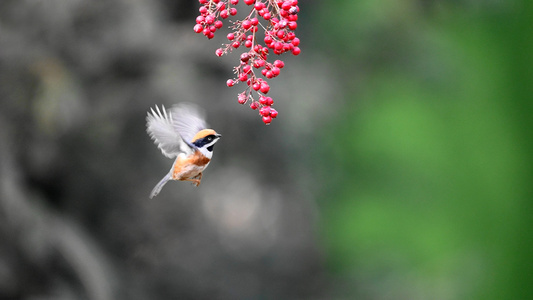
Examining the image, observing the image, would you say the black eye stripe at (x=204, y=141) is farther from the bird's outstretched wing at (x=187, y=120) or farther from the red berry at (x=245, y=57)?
the red berry at (x=245, y=57)

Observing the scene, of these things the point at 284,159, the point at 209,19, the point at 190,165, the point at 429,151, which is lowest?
the point at 190,165

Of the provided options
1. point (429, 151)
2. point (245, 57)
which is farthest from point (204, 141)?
point (429, 151)

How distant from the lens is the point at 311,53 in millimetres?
6867

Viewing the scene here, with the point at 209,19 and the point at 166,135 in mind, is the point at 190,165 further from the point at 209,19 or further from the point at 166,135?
the point at 209,19

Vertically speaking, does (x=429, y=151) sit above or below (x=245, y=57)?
above

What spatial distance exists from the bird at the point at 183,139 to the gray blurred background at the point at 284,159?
10.1ft

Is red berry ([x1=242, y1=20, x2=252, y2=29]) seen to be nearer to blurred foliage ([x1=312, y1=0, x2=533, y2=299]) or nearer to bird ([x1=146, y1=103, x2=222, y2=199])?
bird ([x1=146, y1=103, x2=222, y2=199])

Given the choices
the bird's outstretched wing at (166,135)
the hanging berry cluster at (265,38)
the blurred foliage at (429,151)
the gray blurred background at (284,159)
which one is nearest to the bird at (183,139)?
the bird's outstretched wing at (166,135)

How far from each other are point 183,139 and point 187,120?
0.19 meters

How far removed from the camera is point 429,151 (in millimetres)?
8094

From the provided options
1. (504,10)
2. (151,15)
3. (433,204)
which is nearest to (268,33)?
(151,15)

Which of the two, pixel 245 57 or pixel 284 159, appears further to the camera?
pixel 284 159

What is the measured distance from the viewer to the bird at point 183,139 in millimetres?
1933

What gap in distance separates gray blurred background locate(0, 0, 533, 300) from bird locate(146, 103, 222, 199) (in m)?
3.07
